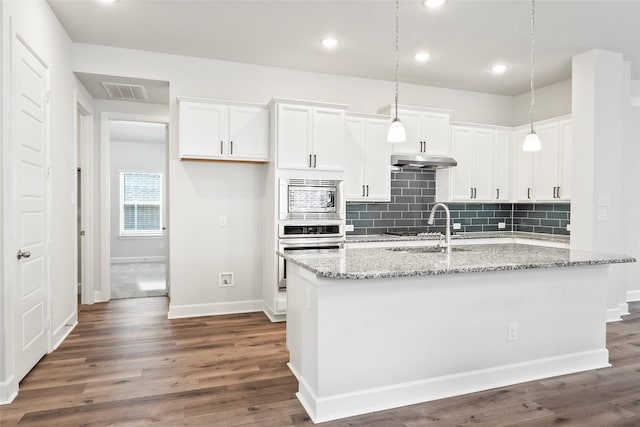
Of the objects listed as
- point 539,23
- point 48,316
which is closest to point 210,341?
point 48,316

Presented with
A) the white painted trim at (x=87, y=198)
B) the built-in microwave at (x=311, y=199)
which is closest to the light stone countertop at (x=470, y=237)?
the built-in microwave at (x=311, y=199)

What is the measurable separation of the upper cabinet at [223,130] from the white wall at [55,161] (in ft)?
3.46

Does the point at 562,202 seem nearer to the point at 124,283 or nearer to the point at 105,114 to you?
the point at 105,114

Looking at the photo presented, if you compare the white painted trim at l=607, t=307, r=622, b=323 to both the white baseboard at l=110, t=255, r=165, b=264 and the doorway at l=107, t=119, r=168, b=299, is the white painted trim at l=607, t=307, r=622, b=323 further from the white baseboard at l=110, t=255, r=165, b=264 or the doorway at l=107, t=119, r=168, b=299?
the white baseboard at l=110, t=255, r=165, b=264

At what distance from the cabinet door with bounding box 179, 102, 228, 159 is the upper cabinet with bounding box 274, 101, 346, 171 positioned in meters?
0.60

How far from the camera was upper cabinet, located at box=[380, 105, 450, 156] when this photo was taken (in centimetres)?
502

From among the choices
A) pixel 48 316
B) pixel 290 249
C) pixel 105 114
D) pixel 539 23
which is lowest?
pixel 48 316

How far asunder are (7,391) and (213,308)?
7.37 ft

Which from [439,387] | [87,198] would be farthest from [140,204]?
[439,387]

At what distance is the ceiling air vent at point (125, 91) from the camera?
4.62 m

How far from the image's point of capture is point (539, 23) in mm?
3709

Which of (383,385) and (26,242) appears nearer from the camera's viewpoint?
(383,385)

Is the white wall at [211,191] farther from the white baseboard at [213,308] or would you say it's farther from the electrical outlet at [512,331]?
the electrical outlet at [512,331]

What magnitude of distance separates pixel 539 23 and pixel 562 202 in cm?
240
